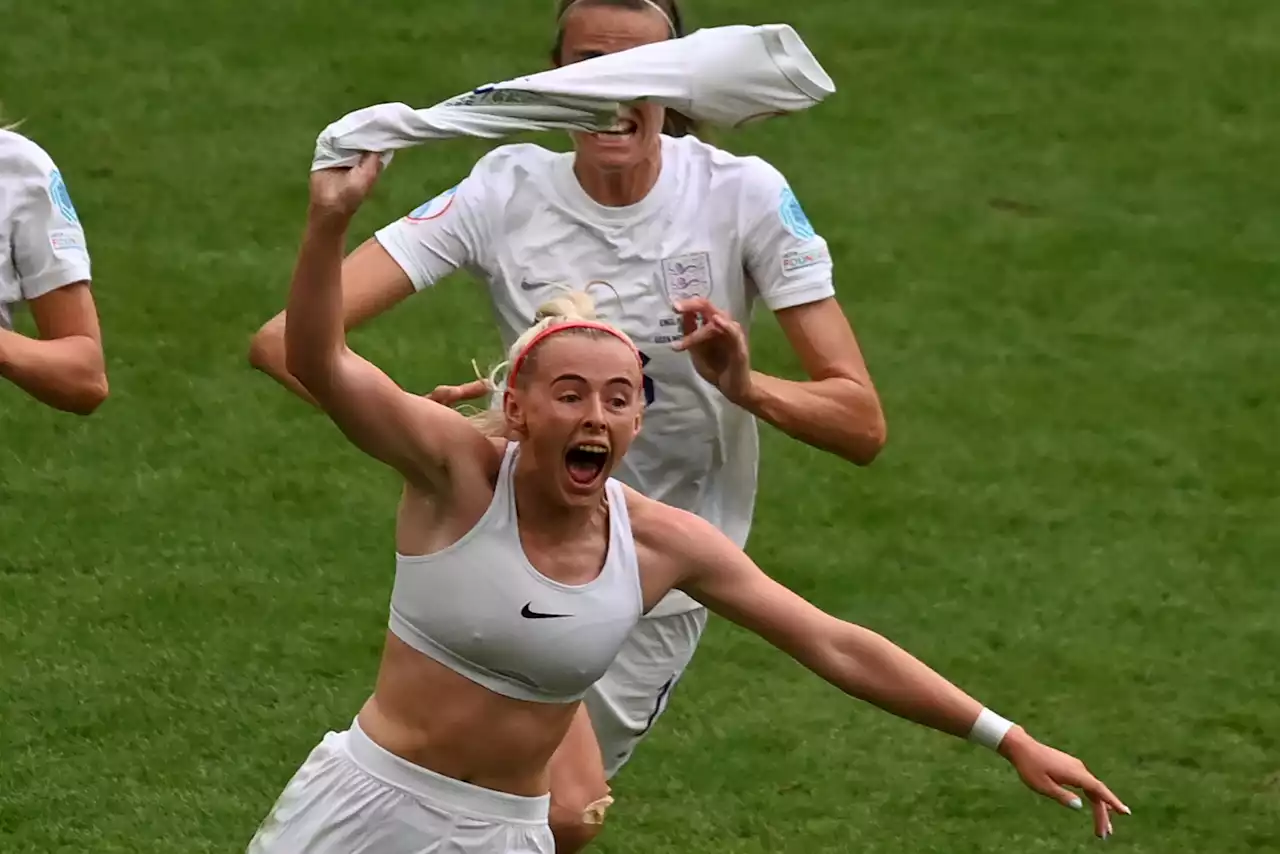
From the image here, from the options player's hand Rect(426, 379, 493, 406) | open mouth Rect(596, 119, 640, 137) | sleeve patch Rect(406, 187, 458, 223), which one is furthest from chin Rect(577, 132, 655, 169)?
player's hand Rect(426, 379, 493, 406)

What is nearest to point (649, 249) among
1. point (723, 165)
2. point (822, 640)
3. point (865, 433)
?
point (723, 165)

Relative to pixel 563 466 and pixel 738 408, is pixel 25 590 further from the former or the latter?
pixel 563 466

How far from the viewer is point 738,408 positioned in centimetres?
466

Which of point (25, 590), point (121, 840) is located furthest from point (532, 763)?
point (25, 590)

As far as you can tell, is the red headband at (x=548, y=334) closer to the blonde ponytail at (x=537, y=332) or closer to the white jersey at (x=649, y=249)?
the blonde ponytail at (x=537, y=332)

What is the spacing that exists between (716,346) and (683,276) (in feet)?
1.60

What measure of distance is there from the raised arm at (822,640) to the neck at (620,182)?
2.70ft

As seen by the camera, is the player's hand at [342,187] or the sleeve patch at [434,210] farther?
the sleeve patch at [434,210]

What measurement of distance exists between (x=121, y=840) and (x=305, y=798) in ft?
6.24

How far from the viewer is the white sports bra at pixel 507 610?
12.3ft

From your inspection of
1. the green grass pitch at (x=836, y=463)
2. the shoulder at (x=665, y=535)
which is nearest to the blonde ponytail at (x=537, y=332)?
the shoulder at (x=665, y=535)

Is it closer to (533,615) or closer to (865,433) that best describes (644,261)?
(865,433)

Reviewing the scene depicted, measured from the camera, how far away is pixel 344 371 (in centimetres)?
345

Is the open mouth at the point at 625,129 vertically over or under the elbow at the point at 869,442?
over
